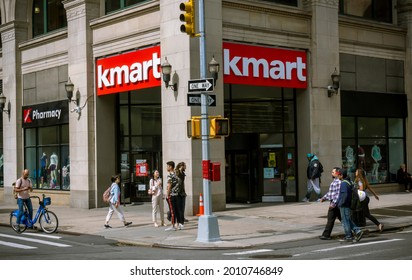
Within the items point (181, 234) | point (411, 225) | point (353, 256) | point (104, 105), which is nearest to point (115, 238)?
point (181, 234)

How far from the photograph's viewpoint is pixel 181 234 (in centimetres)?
1708

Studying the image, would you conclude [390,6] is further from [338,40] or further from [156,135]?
[156,135]

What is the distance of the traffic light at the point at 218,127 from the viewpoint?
15.1 m

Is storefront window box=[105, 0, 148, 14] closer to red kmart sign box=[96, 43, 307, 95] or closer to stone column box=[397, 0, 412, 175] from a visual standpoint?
red kmart sign box=[96, 43, 307, 95]

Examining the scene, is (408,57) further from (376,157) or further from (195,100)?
(195,100)

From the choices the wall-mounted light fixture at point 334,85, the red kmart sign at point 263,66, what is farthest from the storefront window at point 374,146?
the red kmart sign at point 263,66

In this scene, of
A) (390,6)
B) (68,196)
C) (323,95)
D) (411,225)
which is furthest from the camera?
(390,6)

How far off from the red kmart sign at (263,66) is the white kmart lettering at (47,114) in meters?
9.06

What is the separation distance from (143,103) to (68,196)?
17.6ft

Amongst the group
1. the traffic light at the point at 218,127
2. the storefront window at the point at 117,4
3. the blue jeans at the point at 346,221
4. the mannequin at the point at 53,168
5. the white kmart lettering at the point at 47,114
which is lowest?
the blue jeans at the point at 346,221

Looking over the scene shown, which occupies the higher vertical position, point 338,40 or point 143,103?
point 338,40

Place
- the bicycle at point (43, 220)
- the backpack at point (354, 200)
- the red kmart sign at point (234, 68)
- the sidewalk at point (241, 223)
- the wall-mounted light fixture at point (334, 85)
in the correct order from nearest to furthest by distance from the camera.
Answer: the backpack at point (354, 200) → the sidewalk at point (241, 223) → the bicycle at point (43, 220) → the red kmart sign at point (234, 68) → the wall-mounted light fixture at point (334, 85)

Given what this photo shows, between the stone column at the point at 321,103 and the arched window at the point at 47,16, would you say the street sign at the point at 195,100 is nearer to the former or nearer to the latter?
the stone column at the point at 321,103

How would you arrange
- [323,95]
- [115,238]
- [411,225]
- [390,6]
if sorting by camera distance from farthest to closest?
[390,6], [323,95], [411,225], [115,238]
